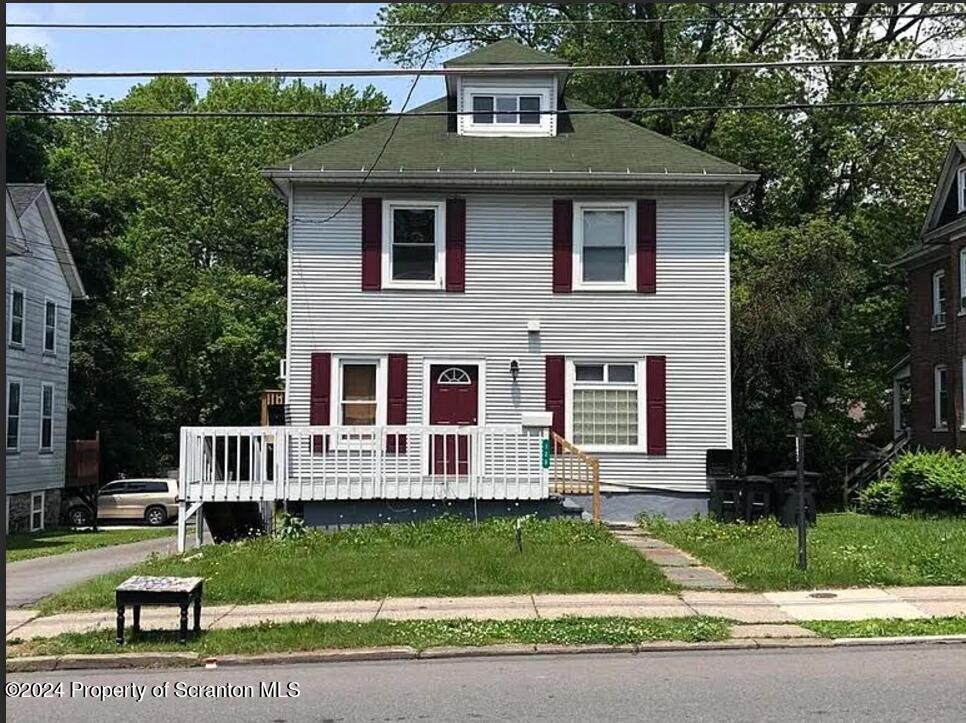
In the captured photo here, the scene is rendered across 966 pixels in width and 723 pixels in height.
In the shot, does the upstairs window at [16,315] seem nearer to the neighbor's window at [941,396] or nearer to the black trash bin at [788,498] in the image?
the black trash bin at [788,498]

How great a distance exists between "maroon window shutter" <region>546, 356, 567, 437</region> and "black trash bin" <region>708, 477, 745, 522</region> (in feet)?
11.2

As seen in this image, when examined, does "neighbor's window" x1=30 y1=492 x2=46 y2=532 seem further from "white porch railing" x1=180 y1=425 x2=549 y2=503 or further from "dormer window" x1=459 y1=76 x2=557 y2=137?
"dormer window" x1=459 y1=76 x2=557 y2=137

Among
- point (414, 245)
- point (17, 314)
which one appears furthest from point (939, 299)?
point (17, 314)

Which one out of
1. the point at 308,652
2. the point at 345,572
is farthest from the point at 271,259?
the point at 308,652

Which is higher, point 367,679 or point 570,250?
point 570,250

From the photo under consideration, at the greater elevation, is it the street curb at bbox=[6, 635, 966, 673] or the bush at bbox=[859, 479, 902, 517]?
the bush at bbox=[859, 479, 902, 517]

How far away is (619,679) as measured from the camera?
9078 millimetres

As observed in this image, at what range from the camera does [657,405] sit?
866 inches

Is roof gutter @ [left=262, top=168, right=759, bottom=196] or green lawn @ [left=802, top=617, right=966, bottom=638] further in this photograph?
roof gutter @ [left=262, top=168, right=759, bottom=196]

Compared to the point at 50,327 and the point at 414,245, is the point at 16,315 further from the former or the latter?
the point at 414,245

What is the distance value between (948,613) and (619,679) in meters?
4.42

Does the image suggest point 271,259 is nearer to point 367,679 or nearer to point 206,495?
point 206,495

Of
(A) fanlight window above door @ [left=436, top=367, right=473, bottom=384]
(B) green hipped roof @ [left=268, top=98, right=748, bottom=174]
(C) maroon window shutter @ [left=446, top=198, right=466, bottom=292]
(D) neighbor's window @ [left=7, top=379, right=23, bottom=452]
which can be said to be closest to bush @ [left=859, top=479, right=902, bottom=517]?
(B) green hipped roof @ [left=268, top=98, right=748, bottom=174]

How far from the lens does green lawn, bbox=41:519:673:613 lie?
42.7ft
